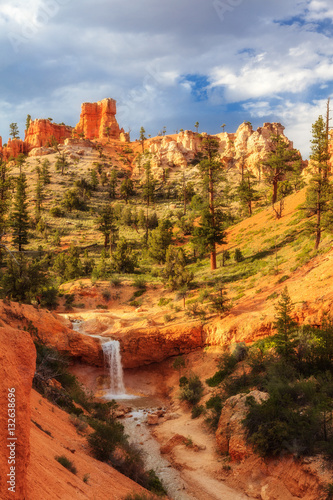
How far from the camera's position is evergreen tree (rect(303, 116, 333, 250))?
92.3 feet

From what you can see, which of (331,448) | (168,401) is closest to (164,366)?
(168,401)

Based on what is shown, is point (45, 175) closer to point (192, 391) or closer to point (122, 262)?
point (122, 262)

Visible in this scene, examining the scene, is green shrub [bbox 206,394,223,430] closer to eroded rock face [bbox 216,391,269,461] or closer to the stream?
eroded rock face [bbox 216,391,269,461]

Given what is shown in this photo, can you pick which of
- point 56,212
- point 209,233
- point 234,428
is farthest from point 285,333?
point 56,212

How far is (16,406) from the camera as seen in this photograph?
201 inches

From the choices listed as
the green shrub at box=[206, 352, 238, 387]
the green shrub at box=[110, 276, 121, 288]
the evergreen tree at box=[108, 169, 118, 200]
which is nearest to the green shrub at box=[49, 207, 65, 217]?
the evergreen tree at box=[108, 169, 118, 200]

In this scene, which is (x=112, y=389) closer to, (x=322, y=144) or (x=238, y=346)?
(x=238, y=346)

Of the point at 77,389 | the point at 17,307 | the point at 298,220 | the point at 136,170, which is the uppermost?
the point at 136,170

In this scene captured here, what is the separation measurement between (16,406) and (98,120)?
483 ft

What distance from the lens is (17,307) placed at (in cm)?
2191

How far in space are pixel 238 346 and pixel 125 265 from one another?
2695 centimetres

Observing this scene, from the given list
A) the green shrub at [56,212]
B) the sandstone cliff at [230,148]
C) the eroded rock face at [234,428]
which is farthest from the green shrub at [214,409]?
the sandstone cliff at [230,148]

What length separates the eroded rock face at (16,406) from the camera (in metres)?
4.47

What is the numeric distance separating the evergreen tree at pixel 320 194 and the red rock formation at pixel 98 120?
113 metres
